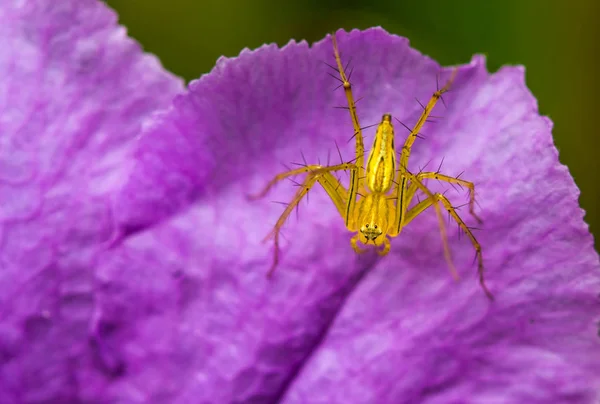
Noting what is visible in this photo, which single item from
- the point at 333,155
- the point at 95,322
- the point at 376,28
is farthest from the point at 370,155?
the point at 95,322

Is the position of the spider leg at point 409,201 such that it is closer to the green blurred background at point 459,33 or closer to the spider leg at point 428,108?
the spider leg at point 428,108

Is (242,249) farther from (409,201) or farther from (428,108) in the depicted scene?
(409,201)

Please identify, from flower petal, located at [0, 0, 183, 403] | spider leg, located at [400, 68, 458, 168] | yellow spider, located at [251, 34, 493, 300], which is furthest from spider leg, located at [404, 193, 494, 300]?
flower petal, located at [0, 0, 183, 403]

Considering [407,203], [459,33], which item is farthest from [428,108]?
[459,33]

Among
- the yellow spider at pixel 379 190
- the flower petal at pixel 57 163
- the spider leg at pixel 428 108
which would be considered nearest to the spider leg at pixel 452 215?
the yellow spider at pixel 379 190

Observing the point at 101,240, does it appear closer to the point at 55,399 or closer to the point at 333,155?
the point at 55,399

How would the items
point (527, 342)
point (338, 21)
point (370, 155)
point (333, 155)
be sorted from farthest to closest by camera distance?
point (338, 21) → point (370, 155) → point (333, 155) → point (527, 342)
